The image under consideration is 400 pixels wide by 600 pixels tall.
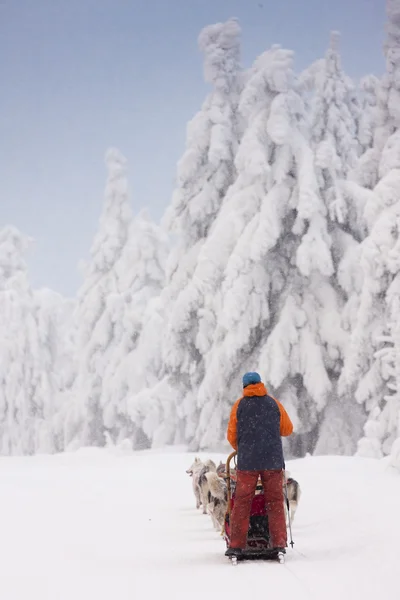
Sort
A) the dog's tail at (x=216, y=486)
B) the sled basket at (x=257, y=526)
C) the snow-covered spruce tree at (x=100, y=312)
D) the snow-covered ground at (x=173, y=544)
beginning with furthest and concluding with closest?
the snow-covered spruce tree at (x=100, y=312) < the dog's tail at (x=216, y=486) < the sled basket at (x=257, y=526) < the snow-covered ground at (x=173, y=544)

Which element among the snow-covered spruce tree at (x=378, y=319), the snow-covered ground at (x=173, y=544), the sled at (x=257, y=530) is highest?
the snow-covered spruce tree at (x=378, y=319)

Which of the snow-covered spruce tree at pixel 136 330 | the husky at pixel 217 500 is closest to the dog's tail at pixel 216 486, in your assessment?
the husky at pixel 217 500

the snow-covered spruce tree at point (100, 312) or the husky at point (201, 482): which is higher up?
the snow-covered spruce tree at point (100, 312)

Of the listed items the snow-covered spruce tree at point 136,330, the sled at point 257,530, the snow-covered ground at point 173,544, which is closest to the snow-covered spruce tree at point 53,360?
the snow-covered spruce tree at point 136,330

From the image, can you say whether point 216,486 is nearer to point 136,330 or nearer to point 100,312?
point 136,330

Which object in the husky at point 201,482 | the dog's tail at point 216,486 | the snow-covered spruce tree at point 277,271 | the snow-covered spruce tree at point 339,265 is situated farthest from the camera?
the snow-covered spruce tree at point 339,265

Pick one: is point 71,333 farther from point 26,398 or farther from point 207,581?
point 207,581

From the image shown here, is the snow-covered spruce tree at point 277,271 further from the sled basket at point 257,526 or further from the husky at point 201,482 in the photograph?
the sled basket at point 257,526

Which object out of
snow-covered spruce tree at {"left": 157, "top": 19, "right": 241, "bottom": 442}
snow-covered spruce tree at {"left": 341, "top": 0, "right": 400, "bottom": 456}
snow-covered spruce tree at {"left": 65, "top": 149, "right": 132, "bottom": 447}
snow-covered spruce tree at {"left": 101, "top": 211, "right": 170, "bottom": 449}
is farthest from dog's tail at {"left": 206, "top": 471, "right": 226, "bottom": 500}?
snow-covered spruce tree at {"left": 65, "top": 149, "right": 132, "bottom": 447}

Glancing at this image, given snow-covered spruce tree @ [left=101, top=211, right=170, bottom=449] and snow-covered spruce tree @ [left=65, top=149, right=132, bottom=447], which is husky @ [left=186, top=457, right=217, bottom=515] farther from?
snow-covered spruce tree @ [left=65, top=149, right=132, bottom=447]

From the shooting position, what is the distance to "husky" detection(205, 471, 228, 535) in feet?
28.8

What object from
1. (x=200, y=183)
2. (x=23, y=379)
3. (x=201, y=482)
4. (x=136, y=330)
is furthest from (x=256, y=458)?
(x=23, y=379)

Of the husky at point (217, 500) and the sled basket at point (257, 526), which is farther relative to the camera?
the husky at point (217, 500)

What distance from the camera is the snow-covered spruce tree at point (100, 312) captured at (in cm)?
3619
